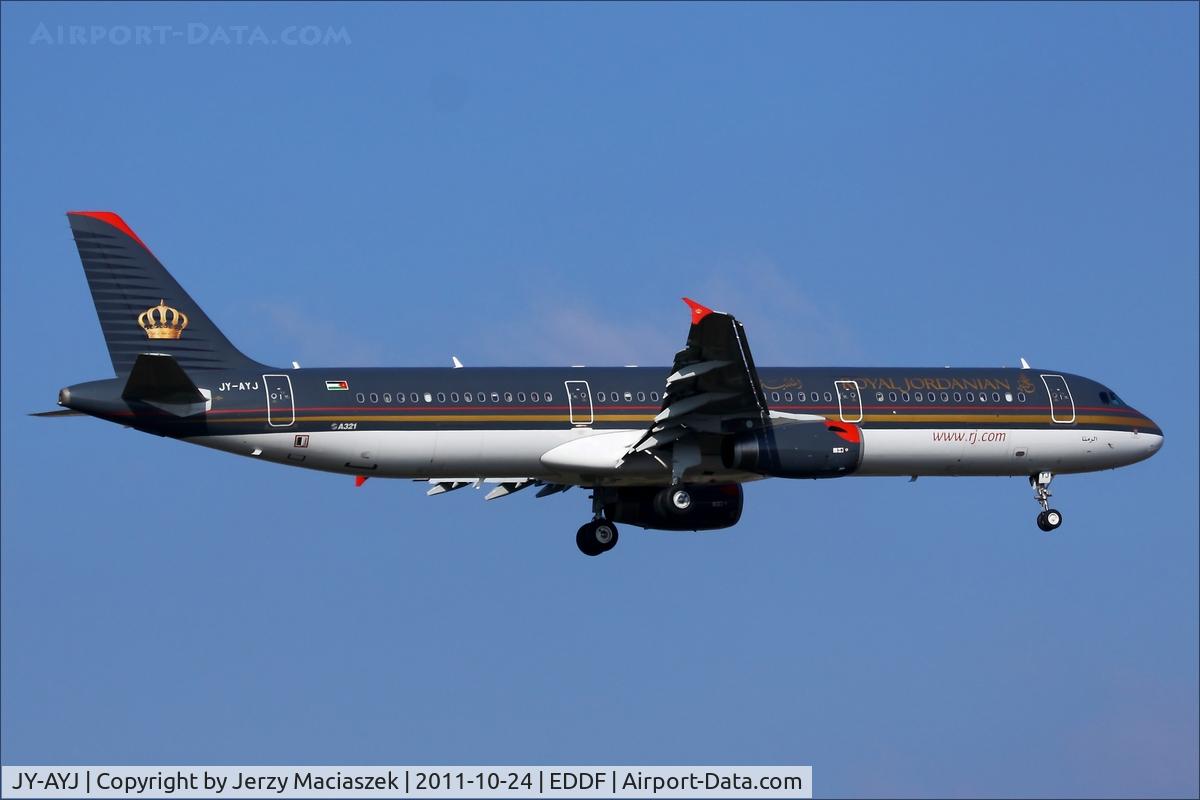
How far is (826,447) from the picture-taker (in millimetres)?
46250

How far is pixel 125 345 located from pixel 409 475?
704 cm

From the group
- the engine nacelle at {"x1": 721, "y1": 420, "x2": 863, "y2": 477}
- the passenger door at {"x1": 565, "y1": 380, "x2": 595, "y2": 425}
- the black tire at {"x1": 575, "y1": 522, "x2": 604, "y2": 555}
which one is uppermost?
the passenger door at {"x1": 565, "y1": 380, "x2": 595, "y2": 425}

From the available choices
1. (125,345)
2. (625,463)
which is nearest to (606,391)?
(625,463)

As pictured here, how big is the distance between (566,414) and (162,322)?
9480 millimetres

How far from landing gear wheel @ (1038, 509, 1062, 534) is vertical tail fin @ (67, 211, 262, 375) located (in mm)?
20679

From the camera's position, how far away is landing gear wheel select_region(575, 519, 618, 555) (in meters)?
51.1

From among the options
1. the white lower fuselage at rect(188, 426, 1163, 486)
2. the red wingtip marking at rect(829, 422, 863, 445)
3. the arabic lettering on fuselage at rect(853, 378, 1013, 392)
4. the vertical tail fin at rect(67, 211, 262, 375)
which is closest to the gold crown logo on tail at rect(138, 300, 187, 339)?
the vertical tail fin at rect(67, 211, 262, 375)

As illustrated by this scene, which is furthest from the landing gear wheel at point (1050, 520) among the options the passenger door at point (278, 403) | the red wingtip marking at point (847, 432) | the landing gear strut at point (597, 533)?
the passenger door at point (278, 403)

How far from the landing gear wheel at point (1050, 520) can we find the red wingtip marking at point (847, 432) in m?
7.39

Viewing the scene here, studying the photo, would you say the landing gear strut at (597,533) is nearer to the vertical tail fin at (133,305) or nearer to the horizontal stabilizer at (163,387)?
the vertical tail fin at (133,305)

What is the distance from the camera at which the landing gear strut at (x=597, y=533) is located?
168 ft

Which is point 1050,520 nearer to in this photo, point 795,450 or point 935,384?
point 935,384

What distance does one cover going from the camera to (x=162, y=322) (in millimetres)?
45281

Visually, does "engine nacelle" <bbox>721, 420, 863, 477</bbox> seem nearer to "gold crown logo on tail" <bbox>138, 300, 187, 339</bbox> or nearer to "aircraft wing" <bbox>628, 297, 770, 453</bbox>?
"aircraft wing" <bbox>628, 297, 770, 453</bbox>
